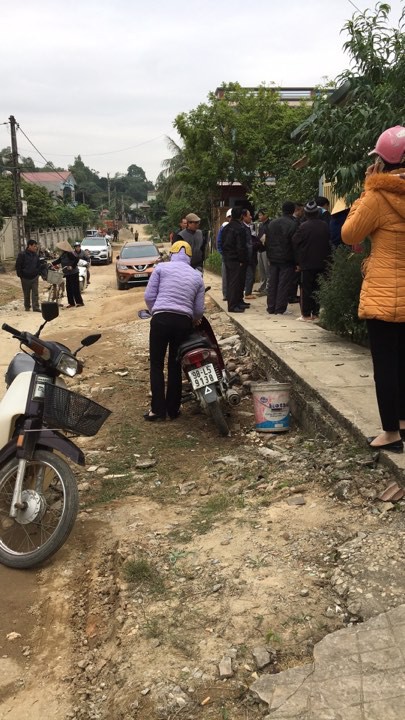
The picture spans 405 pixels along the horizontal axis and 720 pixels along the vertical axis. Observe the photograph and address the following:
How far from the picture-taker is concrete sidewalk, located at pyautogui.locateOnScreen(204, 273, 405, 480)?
14.0 ft

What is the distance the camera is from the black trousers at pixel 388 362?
3473 millimetres

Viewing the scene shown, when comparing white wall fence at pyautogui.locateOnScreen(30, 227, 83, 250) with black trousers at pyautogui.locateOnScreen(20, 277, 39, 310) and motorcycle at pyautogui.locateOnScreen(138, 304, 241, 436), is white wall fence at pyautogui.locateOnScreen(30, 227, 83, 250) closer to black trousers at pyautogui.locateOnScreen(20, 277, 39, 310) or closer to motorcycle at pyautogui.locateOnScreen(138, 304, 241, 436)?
black trousers at pyautogui.locateOnScreen(20, 277, 39, 310)

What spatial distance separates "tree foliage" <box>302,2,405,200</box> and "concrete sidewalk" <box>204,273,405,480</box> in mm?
1589

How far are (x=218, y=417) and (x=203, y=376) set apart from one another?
0.38 metres

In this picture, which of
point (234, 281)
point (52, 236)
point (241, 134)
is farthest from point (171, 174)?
point (234, 281)

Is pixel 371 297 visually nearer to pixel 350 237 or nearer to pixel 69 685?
pixel 350 237

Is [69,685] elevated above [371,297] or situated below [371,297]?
below

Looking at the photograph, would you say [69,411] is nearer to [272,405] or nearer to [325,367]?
[272,405]

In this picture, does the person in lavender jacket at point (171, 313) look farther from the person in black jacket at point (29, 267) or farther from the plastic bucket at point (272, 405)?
the person in black jacket at point (29, 267)

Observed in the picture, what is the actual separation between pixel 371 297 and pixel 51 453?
78.3 inches

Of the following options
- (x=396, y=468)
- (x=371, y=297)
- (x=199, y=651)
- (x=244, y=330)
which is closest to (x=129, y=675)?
(x=199, y=651)

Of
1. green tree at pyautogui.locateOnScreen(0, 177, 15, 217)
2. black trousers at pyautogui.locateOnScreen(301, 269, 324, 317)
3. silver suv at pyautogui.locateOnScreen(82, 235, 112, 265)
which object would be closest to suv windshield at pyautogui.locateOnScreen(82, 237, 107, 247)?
silver suv at pyautogui.locateOnScreen(82, 235, 112, 265)

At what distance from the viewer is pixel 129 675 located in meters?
2.52

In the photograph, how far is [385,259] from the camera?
11.3 ft
